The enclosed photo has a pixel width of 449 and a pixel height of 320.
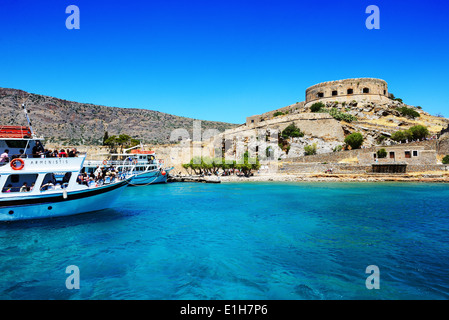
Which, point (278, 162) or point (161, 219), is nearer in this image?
point (161, 219)

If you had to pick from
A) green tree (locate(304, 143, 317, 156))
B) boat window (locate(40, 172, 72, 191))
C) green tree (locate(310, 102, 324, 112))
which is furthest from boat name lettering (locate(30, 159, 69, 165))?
green tree (locate(310, 102, 324, 112))

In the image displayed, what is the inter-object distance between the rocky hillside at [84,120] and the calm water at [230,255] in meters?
59.4

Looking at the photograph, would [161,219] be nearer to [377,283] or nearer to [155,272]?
[155,272]

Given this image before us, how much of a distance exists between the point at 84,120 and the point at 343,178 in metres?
79.5

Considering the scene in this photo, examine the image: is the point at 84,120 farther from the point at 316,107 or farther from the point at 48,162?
the point at 48,162

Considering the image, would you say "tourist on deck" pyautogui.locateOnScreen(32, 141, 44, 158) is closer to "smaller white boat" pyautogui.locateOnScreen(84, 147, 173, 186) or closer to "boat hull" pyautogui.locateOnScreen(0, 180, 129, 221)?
"boat hull" pyautogui.locateOnScreen(0, 180, 129, 221)

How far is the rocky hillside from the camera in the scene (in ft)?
237

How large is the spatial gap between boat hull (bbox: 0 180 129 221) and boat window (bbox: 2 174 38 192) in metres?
0.66

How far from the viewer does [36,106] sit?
267 ft

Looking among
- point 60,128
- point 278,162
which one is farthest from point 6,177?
point 60,128

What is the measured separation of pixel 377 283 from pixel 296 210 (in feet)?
34.2

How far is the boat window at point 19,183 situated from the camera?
41.3 ft

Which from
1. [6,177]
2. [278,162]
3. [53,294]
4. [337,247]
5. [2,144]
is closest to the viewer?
[53,294]

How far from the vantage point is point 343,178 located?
36531 mm
